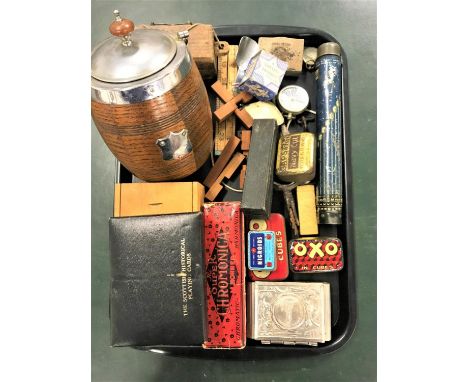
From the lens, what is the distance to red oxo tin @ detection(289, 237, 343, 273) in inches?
62.9

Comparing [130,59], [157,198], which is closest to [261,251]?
[157,198]

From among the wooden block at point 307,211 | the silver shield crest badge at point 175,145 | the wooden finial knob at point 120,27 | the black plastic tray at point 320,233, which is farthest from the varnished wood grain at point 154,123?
the wooden block at point 307,211

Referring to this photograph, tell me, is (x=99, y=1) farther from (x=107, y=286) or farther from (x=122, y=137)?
(x=107, y=286)

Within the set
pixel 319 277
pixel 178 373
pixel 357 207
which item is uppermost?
pixel 357 207

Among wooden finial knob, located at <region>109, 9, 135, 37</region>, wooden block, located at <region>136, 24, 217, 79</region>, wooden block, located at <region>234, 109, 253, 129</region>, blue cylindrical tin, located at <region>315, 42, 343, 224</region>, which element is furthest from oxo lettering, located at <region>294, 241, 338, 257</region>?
wooden finial knob, located at <region>109, 9, 135, 37</region>

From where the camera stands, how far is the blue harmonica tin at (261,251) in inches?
61.5

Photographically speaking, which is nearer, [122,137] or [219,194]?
[122,137]

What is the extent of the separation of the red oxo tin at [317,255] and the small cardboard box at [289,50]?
2.39ft

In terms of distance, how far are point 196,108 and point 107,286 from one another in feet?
3.26

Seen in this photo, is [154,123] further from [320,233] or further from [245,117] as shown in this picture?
[320,233]

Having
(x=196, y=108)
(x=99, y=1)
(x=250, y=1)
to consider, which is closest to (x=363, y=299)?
(x=196, y=108)

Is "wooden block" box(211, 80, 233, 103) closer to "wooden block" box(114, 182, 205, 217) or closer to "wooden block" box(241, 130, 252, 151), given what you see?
"wooden block" box(241, 130, 252, 151)

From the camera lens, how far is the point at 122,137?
1280mm

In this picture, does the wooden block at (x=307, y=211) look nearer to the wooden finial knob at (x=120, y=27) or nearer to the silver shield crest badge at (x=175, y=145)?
the silver shield crest badge at (x=175, y=145)
